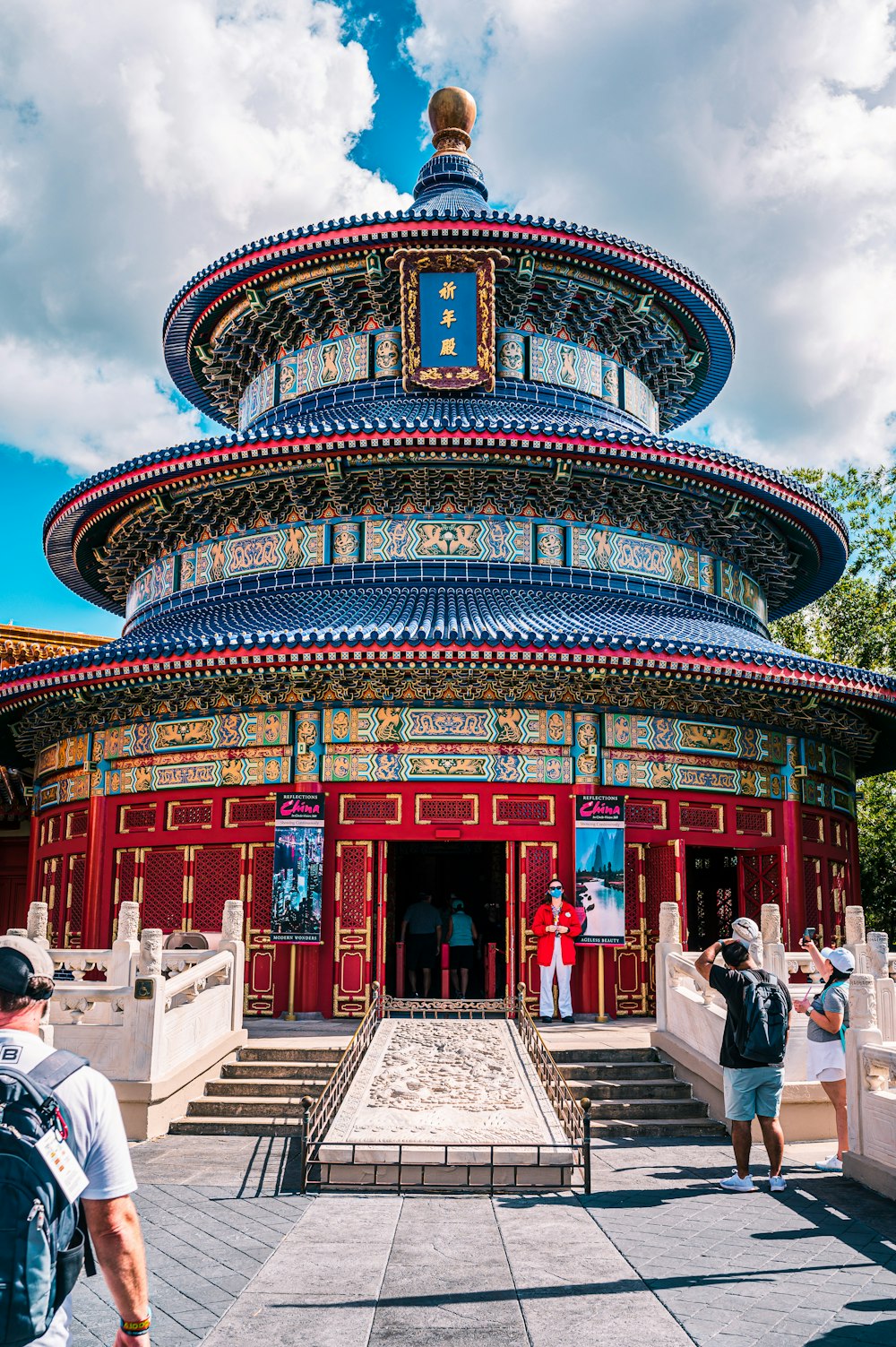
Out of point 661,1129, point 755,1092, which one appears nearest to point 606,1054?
point 661,1129

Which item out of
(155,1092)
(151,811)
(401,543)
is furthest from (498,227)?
(155,1092)

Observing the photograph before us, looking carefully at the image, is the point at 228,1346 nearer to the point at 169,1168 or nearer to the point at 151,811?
the point at 169,1168

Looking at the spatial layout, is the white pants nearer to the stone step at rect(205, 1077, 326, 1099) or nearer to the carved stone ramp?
the carved stone ramp

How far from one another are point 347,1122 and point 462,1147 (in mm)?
1228

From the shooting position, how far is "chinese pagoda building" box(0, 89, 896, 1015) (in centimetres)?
1709

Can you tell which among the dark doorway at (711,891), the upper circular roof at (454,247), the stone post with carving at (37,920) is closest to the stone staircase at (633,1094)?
the stone post with carving at (37,920)

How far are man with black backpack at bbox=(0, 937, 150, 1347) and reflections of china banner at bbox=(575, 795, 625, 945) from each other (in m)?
13.5

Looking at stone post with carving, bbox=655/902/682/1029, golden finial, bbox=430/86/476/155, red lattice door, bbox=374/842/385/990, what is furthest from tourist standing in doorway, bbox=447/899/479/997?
golden finial, bbox=430/86/476/155

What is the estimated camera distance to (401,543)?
775 inches

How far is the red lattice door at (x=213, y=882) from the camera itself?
17609 mm

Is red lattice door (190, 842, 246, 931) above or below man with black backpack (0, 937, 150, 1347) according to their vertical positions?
above

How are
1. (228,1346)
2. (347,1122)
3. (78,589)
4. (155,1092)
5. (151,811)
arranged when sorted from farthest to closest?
(78,589)
(151,811)
(155,1092)
(347,1122)
(228,1346)

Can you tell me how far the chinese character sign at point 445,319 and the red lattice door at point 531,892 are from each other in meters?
9.62

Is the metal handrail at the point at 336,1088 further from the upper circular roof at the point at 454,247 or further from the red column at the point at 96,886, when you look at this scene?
the upper circular roof at the point at 454,247
